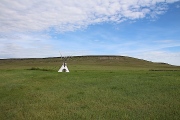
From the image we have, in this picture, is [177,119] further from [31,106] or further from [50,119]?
[31,106]

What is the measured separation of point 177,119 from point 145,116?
1443 millimetres

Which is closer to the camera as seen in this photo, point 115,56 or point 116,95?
point 116,95

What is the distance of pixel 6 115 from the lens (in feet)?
38.2

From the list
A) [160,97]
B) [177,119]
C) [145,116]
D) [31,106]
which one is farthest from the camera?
[160,97]

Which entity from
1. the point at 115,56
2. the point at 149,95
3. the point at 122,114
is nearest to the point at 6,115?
the point at 122,114

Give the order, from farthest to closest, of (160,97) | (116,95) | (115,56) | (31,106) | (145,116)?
1. (115,56)
2. (116,95)
3. (160,97)
4. (31,106)
5. (145,116)

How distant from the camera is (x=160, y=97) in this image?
1555 centimetres

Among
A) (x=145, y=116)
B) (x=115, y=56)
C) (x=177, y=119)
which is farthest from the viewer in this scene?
(x=115, y=56)

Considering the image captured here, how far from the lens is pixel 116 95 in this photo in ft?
54.3

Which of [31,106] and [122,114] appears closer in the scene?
[122,114]

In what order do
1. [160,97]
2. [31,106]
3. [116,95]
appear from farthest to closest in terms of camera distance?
[116,95]
[160,97]
[31,106]

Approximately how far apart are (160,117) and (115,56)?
157822 millimetres

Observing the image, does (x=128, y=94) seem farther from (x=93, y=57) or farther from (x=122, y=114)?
(x=93, y=57)

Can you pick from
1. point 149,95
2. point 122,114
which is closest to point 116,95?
point 149,95
